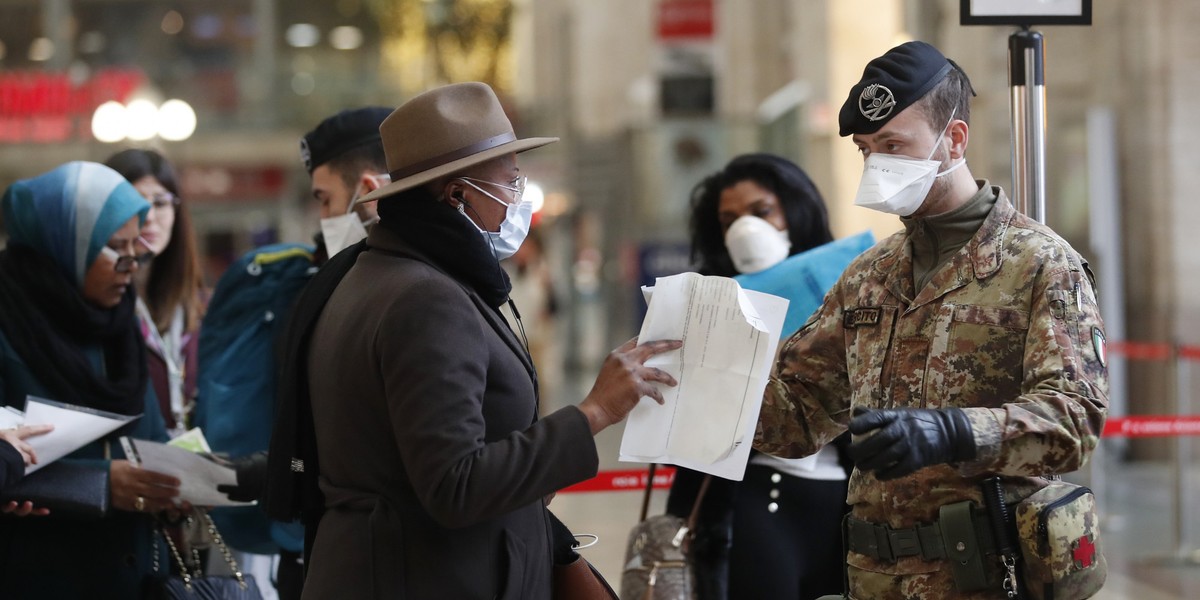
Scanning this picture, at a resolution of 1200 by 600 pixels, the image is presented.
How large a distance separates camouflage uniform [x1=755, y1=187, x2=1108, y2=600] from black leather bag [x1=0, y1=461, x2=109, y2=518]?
169cm

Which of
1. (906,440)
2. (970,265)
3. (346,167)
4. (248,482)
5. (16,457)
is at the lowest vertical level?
(248,482)

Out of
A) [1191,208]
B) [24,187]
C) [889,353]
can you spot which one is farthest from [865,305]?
[1191,208]

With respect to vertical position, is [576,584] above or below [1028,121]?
below

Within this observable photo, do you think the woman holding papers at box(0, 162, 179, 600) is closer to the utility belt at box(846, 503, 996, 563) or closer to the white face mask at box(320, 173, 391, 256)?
the white face mask at box(320, 173, 391, 256)

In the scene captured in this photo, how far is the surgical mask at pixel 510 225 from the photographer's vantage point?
2615 millimetres

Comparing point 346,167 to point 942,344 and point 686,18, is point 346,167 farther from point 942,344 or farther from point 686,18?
point 686,18

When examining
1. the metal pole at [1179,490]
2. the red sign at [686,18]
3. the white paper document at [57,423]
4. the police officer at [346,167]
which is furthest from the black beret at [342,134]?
the red sign at [686,18]

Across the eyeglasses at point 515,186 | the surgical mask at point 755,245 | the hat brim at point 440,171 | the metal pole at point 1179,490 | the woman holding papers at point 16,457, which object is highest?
the hat brim at point 440,171

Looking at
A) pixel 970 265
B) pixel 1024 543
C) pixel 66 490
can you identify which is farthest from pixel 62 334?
pixel 1024 543

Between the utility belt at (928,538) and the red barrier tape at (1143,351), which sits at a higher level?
the utility belt at (928,538)

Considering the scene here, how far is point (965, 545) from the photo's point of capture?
8.30ft

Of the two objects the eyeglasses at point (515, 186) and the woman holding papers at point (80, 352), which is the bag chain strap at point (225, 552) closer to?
the woman holding papers at point (80, 352)

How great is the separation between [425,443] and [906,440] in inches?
33.0

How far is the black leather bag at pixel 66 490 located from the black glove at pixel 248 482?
0.30 metres
